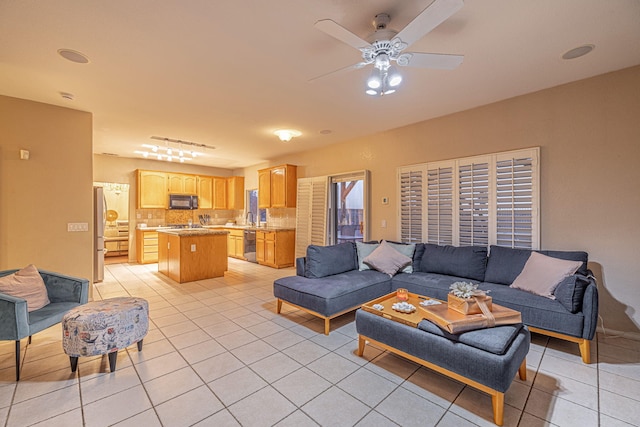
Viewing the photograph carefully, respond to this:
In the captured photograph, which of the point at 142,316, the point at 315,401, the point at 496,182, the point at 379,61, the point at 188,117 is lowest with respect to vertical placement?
the point at 315,401

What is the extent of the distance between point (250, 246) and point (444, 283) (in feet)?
16.6

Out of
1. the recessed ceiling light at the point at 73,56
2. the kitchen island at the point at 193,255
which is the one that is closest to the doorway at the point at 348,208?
the kitchen island at the point at 193,255

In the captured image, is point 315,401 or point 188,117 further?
point 188,117

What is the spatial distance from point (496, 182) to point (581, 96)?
121 cm

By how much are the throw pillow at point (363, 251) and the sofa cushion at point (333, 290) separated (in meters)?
0.28

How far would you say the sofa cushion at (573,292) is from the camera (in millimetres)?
2426

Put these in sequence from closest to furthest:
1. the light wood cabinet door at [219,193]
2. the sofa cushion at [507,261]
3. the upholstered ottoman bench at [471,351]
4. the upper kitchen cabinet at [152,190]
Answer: the upholstered ottoman bench at [471,351] → the sofa cushion at [507,261] → the upper kitchen cabinet at [152,190] → the light wood cabinet door at [219,193]

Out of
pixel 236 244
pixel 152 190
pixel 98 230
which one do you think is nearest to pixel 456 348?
pixel 98 230

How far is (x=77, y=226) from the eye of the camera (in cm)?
387

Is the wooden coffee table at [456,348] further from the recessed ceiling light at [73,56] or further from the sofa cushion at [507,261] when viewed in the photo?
the recessed ceiling light at [73,56]

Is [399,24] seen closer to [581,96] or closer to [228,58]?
[228,58]

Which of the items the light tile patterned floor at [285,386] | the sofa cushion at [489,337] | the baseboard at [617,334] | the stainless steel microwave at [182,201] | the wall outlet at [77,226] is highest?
the stainless steel microwave at [182,201]

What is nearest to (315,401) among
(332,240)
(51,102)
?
(332,240)

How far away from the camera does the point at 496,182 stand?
3604 mm
